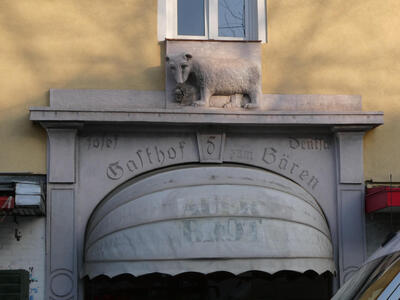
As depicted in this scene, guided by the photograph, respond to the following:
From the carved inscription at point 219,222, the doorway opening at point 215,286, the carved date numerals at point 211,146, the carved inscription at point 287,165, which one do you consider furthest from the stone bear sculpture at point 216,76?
the doorway opening at point 215,286

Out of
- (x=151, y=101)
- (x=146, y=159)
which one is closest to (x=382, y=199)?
(x=146, y=159)

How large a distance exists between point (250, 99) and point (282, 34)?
41.1 inches

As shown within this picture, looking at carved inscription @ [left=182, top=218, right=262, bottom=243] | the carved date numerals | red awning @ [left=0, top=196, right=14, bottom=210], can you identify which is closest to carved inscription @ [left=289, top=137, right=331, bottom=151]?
the carved date numerals

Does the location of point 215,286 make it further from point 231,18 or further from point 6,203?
point 231,18

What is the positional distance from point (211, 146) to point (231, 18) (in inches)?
73.2

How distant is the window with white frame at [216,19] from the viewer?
10570 mm

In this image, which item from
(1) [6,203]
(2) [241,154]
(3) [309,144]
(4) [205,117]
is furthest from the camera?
(3) [309,144]

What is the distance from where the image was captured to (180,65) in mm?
10047

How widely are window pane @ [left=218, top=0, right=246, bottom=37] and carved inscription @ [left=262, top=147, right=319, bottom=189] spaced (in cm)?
169

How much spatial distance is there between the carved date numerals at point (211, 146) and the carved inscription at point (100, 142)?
1100mm

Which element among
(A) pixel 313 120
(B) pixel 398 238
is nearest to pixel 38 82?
(A) pixel 313 120

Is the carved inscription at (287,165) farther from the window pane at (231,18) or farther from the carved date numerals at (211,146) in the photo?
the window pane at (231,18)

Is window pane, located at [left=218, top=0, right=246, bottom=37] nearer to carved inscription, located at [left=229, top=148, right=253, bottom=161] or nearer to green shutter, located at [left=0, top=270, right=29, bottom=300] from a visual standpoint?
carved inscription, located at [left=229, top=148, right=253, bottom=161]

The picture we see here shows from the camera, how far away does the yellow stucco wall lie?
10.0 m
